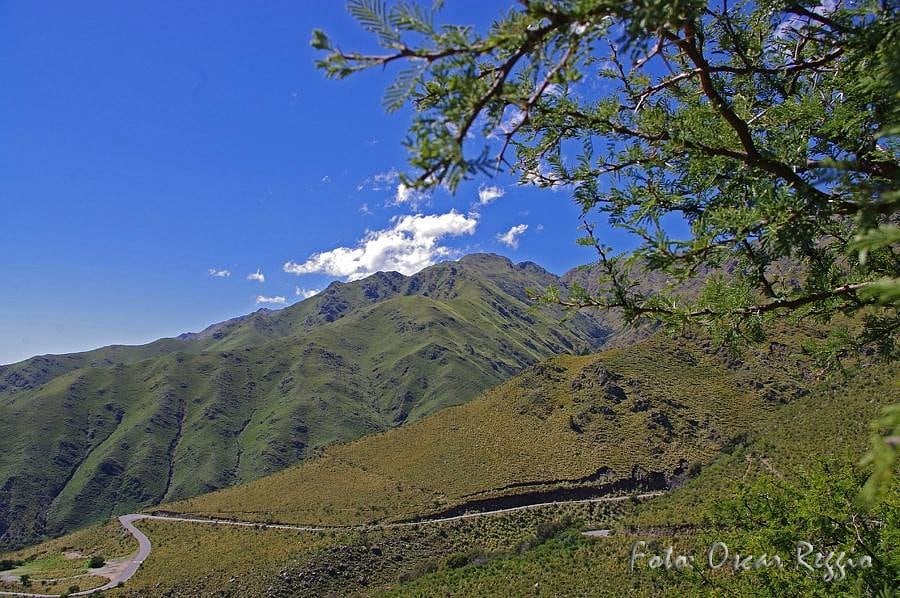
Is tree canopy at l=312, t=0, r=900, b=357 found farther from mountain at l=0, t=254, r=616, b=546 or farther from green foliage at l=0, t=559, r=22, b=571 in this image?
mountain at l=0, t=254, r=616, b=546

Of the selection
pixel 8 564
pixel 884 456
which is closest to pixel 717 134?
pixel 884 456

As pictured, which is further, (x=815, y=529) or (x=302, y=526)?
(x=302, y=526)

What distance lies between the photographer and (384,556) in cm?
4762

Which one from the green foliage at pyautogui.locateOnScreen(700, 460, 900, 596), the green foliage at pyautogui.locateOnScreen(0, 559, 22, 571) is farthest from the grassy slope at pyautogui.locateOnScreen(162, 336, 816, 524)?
the green foliage at pyautogui.locateOnScreen(700, 460, 900, 596)

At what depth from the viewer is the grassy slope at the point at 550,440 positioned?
54.5 metres

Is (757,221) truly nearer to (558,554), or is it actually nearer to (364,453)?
(558,554)

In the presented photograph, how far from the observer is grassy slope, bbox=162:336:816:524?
54.5 m

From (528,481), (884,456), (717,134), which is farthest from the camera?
(528,481)

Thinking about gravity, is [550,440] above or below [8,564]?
above

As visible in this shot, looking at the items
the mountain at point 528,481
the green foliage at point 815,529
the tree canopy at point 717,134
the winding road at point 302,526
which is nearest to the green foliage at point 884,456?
the tree canopy at point 717,134

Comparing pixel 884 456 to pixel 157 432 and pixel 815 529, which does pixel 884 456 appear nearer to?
pixel 815 529

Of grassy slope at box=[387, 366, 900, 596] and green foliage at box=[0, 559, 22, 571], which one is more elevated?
grassy slope at box=[387, 366, 900, 596]

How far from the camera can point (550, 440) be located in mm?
60938

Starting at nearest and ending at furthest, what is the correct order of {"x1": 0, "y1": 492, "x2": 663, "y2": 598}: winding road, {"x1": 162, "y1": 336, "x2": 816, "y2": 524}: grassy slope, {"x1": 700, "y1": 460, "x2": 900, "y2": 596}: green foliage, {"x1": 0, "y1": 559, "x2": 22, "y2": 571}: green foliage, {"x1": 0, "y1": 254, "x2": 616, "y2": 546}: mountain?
{"x1": 700, "y1": 460, "x2": 900, "y2": 596}: green foliage → {"x1": 0, "y1": 492, "x2": 663, "y2": 598}: winding road → {"x1": 162, "y1": 336, "x2": 816, "y2": 524}: grassy slope → {"x1": 0, "y1": 559, "x2": 22, "y2": 571}: green foliage → {"x1": 0, "y1": 254, "x2": 616, "y2": 546}: mountain
